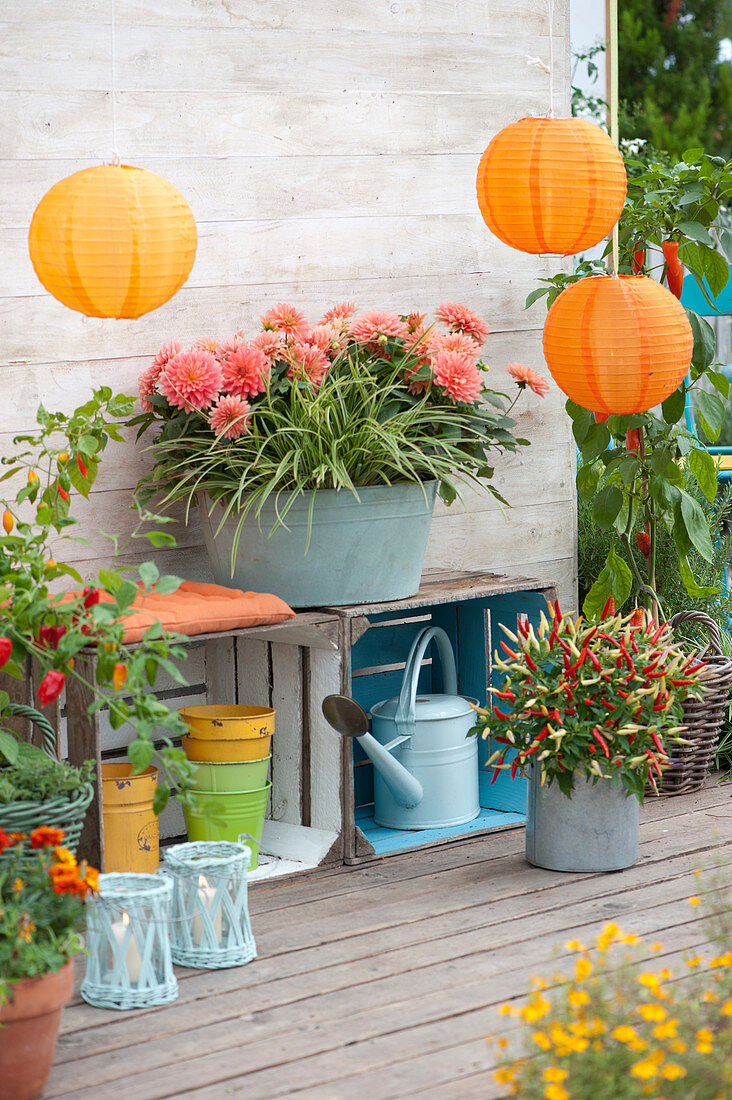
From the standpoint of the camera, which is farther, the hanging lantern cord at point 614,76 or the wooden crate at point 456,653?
the hanging lantern cord at point 614,76

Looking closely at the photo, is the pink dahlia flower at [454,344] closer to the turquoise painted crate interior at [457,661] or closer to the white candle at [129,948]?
the turquoise painted crate interior at [457,661]

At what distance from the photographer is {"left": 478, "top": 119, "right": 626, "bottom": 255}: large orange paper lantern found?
2846mm

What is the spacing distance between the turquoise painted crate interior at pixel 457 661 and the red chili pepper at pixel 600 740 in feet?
1.88

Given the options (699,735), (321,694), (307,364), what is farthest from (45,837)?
(699,735)

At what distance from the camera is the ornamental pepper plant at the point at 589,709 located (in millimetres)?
2627

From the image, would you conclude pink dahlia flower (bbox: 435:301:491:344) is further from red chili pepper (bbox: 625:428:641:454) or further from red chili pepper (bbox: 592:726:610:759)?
red chili pepper (bbox: 592:726:610:759)

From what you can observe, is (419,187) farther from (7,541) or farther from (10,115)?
(7,541)

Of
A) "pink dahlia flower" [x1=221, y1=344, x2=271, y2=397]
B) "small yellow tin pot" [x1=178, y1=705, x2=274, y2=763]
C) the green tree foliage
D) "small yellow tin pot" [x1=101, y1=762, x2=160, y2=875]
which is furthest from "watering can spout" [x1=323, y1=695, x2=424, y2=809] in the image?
the green tree foliage

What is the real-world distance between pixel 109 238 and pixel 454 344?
0.76 meters

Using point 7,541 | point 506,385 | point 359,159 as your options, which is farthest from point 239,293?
point 7,541

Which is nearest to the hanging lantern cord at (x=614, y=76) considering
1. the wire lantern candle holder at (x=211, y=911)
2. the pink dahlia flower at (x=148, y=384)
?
the pink dahlia flower at (x=148, y=384)

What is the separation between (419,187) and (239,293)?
55 cm

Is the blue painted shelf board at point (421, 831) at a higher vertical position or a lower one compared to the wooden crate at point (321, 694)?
lower

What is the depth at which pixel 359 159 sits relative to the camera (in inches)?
125
